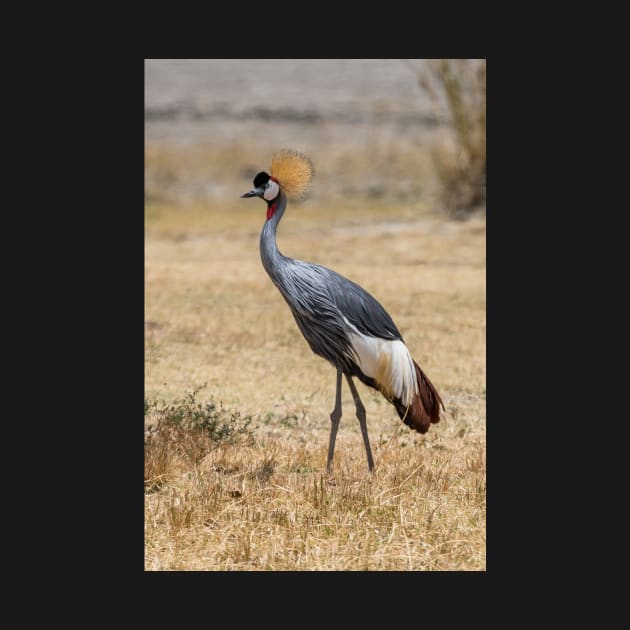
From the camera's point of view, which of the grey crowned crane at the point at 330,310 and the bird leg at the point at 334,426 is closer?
the grey crowned crane at the point at 330,310

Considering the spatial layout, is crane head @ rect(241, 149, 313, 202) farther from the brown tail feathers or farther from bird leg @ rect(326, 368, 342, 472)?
the brown tail feathers

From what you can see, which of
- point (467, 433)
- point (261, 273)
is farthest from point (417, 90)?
point (467, 433)

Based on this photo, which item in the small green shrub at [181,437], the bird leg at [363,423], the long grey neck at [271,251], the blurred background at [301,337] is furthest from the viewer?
the small green shrub at [181,437]

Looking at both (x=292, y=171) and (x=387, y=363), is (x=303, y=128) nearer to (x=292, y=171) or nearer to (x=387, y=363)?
(x=292, y=171)

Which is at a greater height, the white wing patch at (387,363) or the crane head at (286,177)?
the crane head at (286,177)

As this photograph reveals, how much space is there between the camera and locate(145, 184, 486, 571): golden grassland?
664cm

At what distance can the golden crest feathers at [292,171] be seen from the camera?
7219mm

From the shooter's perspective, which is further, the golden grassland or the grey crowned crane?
the grey crowned crane

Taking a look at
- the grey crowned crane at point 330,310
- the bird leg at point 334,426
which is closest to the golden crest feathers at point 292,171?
the grey crowned crane at point 330,310

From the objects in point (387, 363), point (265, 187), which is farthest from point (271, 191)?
point (387, 363)

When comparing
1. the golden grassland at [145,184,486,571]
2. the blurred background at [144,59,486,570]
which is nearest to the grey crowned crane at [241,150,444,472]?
the blurred background at [144,59,486,570]

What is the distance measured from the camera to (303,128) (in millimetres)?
28562

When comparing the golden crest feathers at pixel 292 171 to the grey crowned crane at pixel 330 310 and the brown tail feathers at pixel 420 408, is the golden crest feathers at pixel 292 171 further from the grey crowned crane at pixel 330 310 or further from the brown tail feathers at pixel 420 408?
the brown tail feathers at pixel 420 408

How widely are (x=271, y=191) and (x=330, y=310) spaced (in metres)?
0.84
